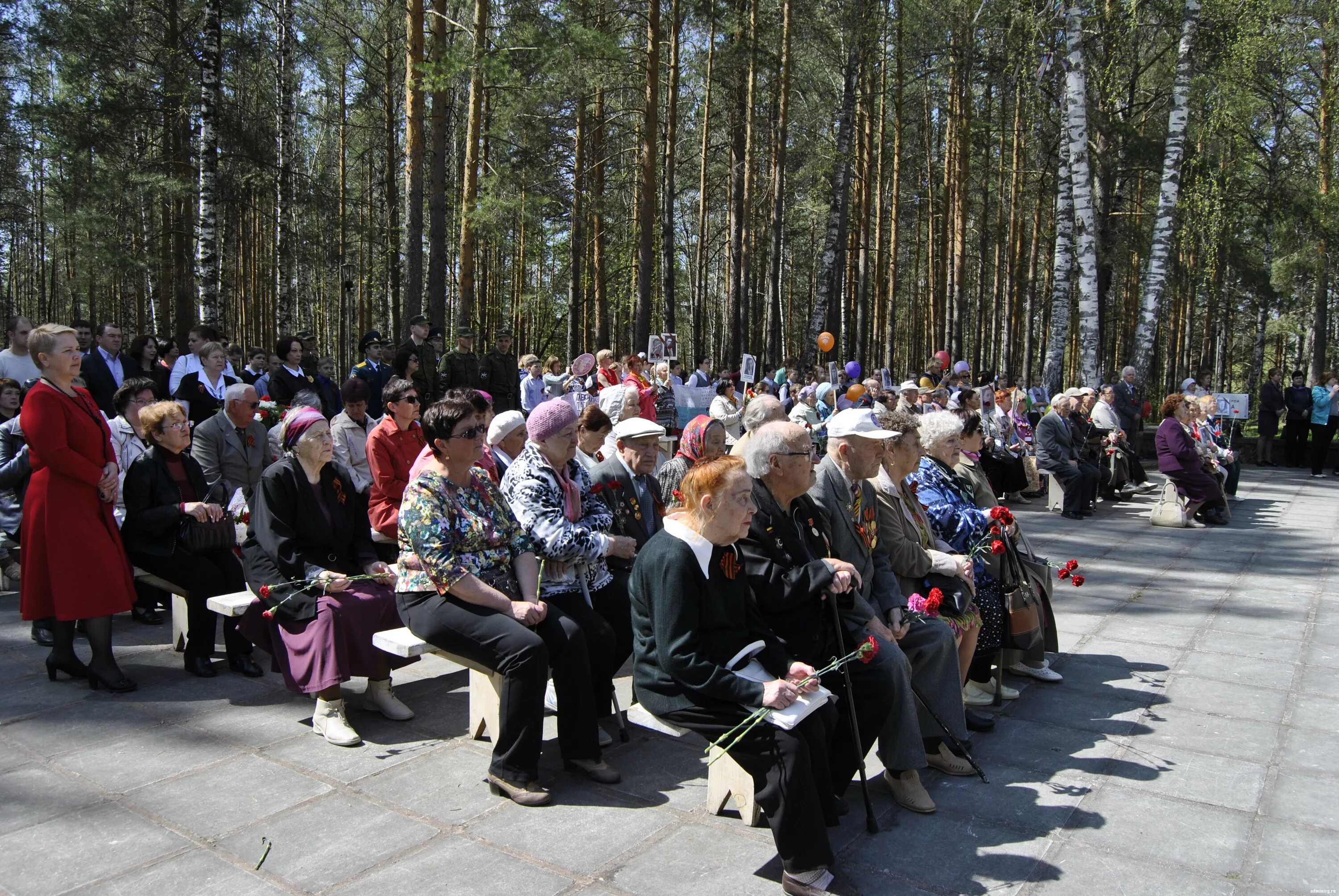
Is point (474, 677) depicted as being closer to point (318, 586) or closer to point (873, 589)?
point (318, 586)

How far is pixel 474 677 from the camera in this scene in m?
4.31

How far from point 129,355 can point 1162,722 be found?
943cm

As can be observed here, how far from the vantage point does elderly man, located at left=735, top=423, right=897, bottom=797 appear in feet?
11.4

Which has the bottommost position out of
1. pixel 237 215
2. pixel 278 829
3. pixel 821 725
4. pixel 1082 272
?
pixel 278 829

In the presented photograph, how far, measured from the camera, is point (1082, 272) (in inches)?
607

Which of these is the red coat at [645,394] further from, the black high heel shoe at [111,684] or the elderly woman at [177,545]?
the black high heel shoe at [111,684]

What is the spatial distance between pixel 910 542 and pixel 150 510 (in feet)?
13.2

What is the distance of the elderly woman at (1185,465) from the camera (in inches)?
412

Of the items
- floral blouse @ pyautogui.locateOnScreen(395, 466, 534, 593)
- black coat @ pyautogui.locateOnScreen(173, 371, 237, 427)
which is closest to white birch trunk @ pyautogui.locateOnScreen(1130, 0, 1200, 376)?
black coat @ pyautogui.locateOnScreen(173, 371, 237, 427)

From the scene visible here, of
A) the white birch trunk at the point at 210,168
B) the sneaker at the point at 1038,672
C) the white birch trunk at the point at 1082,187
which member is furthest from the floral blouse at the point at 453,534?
the white birch trunk at the point at 1082,187

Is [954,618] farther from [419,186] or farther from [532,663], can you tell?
[419,186]

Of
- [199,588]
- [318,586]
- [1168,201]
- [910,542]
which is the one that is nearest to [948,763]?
[910,542]

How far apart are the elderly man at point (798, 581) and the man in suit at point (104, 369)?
7.25 m

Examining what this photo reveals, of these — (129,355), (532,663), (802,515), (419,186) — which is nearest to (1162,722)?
(802,515)
